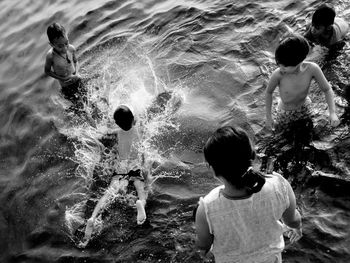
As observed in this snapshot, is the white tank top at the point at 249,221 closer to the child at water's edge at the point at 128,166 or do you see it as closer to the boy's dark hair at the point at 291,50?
the boy's dark hair at the point at 291,50

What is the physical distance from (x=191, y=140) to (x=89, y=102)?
2094 mm

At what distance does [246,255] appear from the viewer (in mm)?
2447

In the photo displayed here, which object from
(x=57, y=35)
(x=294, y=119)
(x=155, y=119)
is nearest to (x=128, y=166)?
(x=155, y=119)

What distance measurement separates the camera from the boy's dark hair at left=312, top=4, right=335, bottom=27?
221 inches

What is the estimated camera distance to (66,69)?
22.2 ft

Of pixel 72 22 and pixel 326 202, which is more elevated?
pixel 72 22

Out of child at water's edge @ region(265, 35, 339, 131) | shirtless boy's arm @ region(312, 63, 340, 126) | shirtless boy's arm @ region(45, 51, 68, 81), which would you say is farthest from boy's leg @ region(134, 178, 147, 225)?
shirtless boy's arm @ region(45, 51, 68, 81)

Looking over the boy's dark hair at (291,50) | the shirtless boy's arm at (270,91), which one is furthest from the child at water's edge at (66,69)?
the boy's dark hair at (291,50)

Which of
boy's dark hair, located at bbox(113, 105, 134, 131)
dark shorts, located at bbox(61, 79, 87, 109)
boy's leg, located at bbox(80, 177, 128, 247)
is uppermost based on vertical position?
boy's dark hair, located at bbox(113, 105, 134, 131)

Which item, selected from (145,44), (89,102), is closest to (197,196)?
(89,102)

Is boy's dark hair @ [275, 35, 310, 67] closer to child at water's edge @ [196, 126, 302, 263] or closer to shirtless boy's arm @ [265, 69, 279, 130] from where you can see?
shirtless boy's arm @ [265, 69, 279, 130]

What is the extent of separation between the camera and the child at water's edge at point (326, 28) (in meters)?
5.66

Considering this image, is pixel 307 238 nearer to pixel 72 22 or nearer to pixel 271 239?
pixel 271 239

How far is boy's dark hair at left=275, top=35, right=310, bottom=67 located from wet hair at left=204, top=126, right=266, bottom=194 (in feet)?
6.91
